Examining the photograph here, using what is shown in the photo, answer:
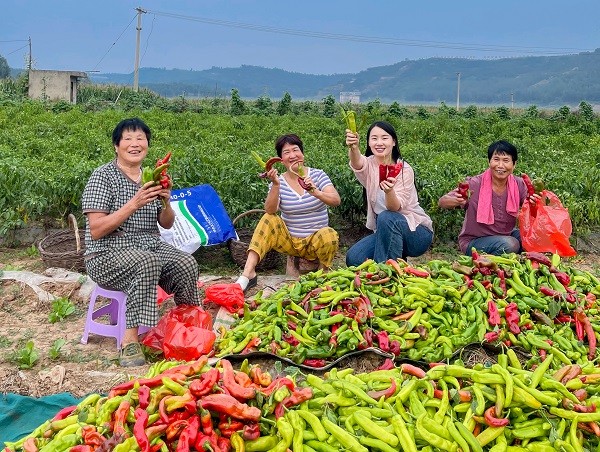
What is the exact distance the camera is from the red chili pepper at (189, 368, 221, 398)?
259 cm

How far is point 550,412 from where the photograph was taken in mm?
2621

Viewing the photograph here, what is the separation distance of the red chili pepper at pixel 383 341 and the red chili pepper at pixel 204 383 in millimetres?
1652

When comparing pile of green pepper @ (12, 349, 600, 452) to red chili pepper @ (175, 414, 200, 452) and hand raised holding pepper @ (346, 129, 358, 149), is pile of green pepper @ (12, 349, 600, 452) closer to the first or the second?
red chili pepper @ (175, 414, 200, 452)

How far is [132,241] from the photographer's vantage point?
519 cm

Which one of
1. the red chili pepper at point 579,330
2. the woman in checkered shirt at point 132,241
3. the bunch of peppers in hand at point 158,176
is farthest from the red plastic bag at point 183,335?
→ the red chili pepper at point 579,330

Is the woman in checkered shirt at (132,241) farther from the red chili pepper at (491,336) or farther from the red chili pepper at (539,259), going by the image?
the red chili pepper at (539,259)

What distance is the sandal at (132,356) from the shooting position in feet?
15.8

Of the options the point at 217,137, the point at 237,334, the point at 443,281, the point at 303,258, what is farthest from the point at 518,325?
the point at 217,137

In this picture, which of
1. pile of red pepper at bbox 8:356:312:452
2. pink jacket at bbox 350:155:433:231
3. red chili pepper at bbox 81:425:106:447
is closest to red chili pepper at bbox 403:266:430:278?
pink jacket at bbox 350:155:433:231

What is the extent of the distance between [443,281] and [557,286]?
813 mm

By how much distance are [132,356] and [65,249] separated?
266cm

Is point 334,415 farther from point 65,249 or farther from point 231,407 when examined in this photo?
point 65,249

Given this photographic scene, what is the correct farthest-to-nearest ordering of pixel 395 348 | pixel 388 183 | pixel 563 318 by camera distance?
pixel 388 183
pixel 563 318
pixel 395 348

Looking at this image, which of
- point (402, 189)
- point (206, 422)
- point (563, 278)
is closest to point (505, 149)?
point (402, 189)
